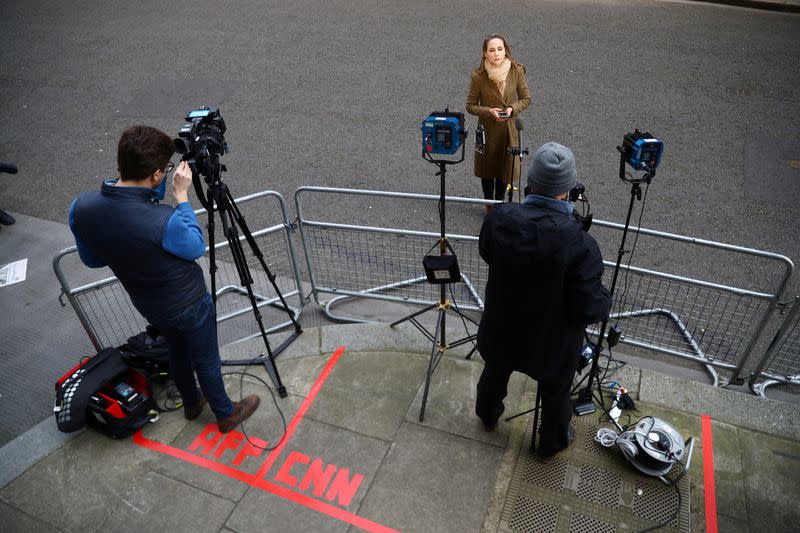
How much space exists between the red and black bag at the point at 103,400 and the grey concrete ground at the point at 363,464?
0.14 metres

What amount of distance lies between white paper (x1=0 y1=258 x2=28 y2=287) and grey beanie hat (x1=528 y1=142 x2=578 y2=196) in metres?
5.74

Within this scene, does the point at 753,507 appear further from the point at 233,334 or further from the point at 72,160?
the point at 72,160

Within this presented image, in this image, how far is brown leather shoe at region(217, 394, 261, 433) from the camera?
393cm

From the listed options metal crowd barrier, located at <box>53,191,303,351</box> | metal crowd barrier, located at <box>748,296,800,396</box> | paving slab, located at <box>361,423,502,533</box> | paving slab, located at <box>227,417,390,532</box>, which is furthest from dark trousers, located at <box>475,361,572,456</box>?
metal crowd barrier, located at <box>53,191,303,351</box>

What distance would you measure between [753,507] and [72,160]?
893cm

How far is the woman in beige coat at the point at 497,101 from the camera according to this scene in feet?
18.3

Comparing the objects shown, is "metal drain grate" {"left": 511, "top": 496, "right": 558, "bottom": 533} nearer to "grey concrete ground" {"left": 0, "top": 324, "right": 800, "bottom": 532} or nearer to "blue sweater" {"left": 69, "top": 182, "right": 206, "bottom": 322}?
"grey concrete ground" {"left": 0, "top": 324, "right": 800, "bottom": 532}

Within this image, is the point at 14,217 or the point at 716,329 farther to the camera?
the point at 14,217

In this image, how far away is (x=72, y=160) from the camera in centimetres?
820

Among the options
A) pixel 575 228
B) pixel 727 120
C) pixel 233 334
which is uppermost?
pixel 575 228

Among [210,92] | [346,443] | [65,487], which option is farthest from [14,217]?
[346,443]

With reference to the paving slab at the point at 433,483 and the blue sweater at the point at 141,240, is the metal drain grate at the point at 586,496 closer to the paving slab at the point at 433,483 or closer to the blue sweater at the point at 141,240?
the paving slab at the point at 433,483

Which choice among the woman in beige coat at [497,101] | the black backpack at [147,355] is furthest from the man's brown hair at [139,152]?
the woman in beige coat at [497,101]

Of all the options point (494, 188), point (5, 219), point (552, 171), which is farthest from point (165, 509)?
point (5, 219)
